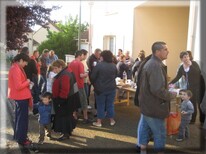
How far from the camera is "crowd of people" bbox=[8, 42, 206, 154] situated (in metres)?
4.38

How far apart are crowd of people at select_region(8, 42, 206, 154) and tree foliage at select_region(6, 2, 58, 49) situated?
2.89 ft

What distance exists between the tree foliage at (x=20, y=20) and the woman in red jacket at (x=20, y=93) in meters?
1.30

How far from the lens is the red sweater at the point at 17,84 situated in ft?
16.5

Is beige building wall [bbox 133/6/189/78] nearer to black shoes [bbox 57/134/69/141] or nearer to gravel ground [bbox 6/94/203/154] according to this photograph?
gravel ground [bbox 6/94/203/154]

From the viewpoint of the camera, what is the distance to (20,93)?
16.7 ft

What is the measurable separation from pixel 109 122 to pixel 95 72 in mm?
1415

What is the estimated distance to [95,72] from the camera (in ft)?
21.8

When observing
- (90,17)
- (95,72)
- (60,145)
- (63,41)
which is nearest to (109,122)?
(95,72)

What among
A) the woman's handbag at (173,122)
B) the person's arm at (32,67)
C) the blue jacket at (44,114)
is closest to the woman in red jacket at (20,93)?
the blue jacket at (44,114)

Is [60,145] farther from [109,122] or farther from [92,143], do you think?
[109,122]

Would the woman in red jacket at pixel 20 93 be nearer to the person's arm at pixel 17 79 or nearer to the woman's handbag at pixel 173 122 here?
the person's arm at pixel 17 79

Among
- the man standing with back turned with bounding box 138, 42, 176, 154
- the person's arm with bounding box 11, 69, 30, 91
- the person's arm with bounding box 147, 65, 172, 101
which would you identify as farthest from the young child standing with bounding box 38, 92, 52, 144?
the person's arm with bounding box 147, 65, 172, 101

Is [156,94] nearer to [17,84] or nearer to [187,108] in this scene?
[187,108]

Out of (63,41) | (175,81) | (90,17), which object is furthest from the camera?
(63,41)
